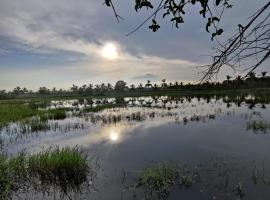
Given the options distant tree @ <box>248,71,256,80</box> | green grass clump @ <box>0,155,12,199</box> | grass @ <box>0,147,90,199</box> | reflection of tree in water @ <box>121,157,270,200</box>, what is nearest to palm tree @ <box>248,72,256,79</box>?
distant tree @ <box>248,71,256,80</box>

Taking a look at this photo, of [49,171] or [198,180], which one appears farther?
[49,171]

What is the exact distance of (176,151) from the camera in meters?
14.7

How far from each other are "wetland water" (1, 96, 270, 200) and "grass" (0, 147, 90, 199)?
2.06 feet

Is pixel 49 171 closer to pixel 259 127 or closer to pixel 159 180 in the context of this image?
pixel 159 180

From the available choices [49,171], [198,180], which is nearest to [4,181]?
[49,171]

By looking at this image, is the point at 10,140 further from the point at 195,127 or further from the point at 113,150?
the point at 195,127

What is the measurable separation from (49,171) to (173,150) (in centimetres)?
651

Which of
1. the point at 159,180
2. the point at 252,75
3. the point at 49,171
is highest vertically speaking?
the point at 252,75

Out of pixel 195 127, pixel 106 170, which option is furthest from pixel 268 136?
pixel 106 170

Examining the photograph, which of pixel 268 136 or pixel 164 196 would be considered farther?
pixel 268 136

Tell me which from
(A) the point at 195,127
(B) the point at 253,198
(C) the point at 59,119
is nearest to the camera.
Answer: (B) the point at 253,198

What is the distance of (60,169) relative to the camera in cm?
1085

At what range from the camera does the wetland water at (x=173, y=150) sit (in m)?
9.41

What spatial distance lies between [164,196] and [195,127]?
13410mm
